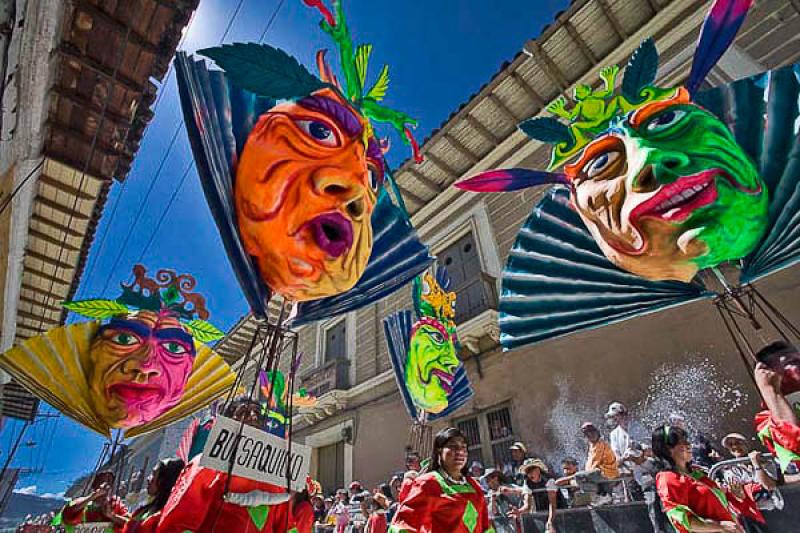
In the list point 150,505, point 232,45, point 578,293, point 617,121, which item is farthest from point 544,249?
point 150,505

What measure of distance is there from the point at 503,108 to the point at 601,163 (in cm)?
768

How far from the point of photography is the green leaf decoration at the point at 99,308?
438 cm

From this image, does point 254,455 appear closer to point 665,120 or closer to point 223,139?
point 223,139

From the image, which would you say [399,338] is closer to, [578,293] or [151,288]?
[151,288]

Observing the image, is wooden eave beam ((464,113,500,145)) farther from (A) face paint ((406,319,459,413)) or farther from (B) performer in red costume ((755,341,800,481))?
(B) performer in red costume ((755,341,800,481))

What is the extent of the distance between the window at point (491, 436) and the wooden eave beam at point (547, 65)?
670 centimetres

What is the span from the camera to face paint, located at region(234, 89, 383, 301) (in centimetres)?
205

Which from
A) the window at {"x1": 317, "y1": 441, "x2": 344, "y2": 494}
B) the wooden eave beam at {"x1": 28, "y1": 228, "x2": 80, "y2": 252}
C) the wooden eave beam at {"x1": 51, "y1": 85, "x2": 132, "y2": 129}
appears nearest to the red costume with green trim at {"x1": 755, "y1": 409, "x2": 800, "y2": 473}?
the wooden eave beam at {"x1": 51, "y1": 85, "x2": 132, "y2": 129}

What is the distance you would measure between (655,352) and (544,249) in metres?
4.62

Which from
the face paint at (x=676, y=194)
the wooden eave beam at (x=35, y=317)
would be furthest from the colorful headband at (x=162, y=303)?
the wooden eave beam at (x=35, y=317)

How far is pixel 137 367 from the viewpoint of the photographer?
4102 millimetres

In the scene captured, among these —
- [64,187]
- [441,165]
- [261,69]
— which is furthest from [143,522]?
[441,165]

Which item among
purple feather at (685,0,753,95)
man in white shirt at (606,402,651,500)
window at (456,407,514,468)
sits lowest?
man in white shirt at (606,402,651,500)

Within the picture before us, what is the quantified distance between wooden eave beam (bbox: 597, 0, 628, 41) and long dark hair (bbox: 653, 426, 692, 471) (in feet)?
25.1
